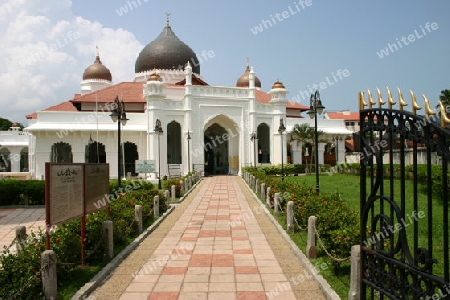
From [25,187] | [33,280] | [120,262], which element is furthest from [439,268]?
[25,187]

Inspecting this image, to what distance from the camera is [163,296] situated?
5605 millimetres

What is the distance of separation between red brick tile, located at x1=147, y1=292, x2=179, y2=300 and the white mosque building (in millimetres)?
21090

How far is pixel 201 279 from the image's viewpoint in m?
6.32

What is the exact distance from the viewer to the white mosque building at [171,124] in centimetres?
2941

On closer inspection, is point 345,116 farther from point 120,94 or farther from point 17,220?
point 17,220

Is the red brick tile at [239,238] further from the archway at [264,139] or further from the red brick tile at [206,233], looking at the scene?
the archway at [264,139]

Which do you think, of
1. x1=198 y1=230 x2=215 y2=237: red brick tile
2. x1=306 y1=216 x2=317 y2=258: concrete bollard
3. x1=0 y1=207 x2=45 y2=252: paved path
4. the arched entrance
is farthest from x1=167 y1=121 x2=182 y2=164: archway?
x1=306 y1=216 x2=317 y2=258: concrete bollard

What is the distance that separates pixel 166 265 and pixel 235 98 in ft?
86.7

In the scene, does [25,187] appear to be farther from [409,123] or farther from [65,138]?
[409,123]

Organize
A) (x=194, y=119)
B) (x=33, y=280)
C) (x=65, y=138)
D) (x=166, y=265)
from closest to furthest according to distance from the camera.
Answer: (x=33, y=280)
(x=166, y=265)
(x=65, y=138)
(x=194, y=119)

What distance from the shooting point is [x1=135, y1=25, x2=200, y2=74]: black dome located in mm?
37719

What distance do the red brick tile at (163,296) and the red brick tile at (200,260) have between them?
4.75ft

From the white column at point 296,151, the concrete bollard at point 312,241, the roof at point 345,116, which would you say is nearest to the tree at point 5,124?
the roof at point 345,116

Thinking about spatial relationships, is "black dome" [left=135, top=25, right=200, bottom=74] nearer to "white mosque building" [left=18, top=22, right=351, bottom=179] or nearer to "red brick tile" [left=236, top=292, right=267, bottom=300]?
"white mosque building" [left=18, top=22, right=351, bottom=179]
